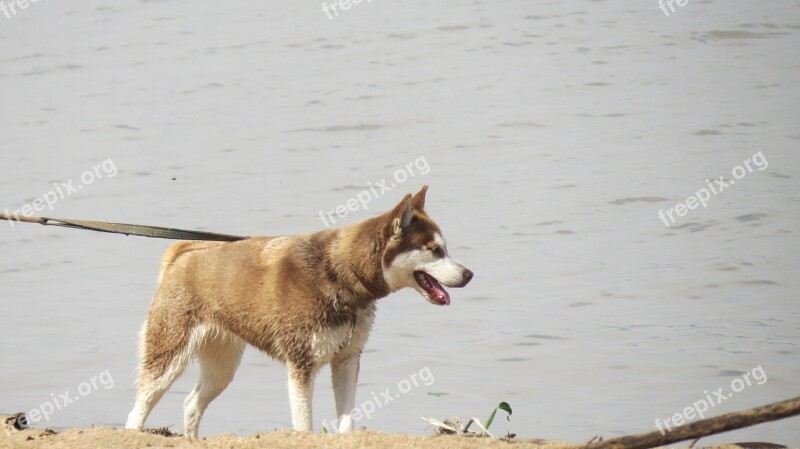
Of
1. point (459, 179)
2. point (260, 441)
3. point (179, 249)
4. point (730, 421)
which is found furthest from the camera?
point (459, 179)

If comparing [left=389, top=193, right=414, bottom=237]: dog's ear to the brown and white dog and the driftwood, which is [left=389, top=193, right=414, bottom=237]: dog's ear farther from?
the driftwood

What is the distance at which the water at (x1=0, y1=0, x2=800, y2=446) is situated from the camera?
1014 centimetres

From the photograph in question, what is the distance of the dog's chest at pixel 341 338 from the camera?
23.2ft

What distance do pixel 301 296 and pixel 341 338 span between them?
Answer: 0.33m

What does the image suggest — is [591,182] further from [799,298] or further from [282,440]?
[282,440]

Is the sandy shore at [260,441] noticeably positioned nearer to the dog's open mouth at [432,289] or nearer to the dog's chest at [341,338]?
the dog's chest at [341,338]

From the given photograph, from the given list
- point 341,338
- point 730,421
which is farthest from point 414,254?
point 730,421

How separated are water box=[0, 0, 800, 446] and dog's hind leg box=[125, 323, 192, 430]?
177cm

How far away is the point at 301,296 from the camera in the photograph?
712 cm

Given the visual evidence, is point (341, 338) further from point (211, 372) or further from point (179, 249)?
point (179, 249)

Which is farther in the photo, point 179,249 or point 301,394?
point 179,249

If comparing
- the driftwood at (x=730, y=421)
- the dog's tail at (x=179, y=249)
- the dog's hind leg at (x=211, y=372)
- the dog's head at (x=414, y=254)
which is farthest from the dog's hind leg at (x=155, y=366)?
the driftwood at (x=730, y=421)

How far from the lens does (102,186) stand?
1585 cm

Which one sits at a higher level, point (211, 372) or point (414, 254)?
point (414, 254)
